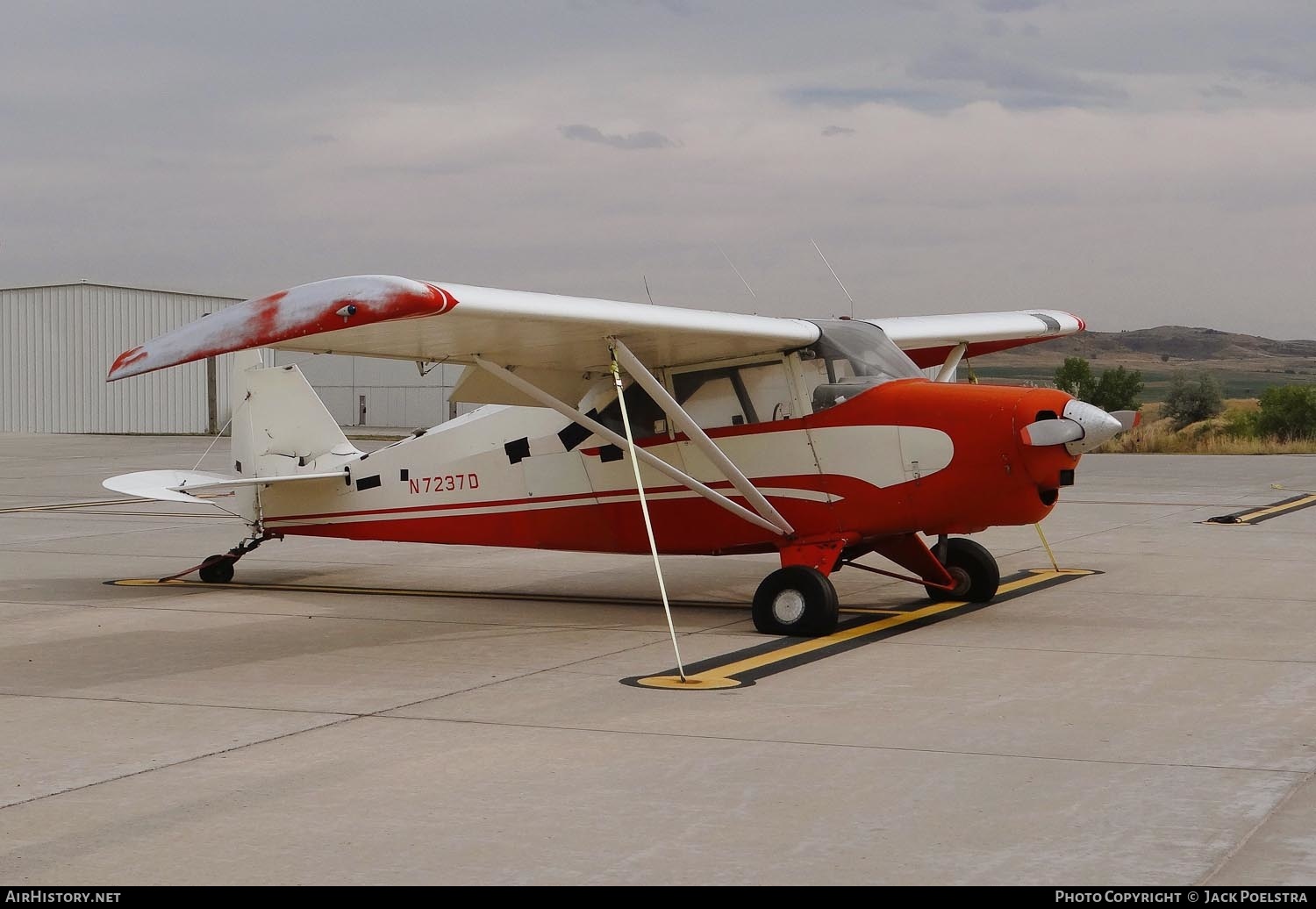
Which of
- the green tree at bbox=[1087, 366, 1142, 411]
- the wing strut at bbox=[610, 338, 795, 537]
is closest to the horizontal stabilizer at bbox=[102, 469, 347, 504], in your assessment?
the wing strut at bbox=[610, 338, 795, 537]

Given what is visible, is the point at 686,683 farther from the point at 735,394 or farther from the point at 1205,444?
the point at 1205,444

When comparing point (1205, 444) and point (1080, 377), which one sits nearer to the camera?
point (1205, 444)

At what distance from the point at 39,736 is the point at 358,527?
5744mm

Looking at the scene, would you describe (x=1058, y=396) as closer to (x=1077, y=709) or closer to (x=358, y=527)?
(x=1077, y=709)

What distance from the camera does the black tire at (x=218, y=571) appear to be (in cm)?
1325

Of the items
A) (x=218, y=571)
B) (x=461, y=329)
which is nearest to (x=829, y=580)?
(x=461, y=329)

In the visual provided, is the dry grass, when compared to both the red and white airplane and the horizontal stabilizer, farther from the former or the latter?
the horizontal stabilizer

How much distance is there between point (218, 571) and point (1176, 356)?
6319 inches

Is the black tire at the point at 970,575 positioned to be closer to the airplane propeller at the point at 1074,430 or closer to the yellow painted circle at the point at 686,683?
the airplane propeller at the point at 1074,430

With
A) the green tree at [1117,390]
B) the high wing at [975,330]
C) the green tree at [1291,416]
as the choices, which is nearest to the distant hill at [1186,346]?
the green tree at [1117,390]

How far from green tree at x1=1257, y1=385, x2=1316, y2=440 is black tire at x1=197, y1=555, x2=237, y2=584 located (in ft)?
119

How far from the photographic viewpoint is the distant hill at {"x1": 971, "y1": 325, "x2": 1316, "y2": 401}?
13875 centimetres

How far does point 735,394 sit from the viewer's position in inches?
428

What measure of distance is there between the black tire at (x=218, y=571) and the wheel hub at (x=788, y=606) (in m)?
5.76
